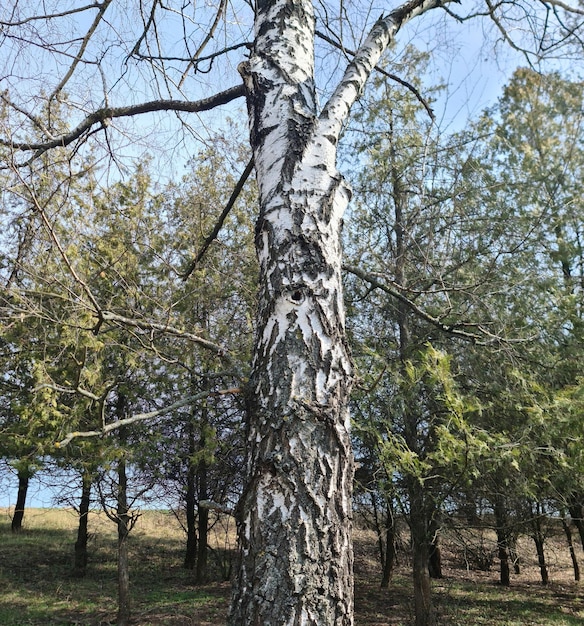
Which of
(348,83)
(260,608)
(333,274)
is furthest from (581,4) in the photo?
(260,608)

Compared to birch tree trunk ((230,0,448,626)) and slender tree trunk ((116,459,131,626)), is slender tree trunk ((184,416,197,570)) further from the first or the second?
birch tree trunk ((230,0,448,626))

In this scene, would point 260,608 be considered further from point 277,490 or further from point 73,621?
point 73,621

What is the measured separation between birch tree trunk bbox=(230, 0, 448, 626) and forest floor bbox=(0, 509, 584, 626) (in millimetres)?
5393

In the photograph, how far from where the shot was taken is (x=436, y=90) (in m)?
8.14

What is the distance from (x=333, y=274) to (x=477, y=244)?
5.51 meters

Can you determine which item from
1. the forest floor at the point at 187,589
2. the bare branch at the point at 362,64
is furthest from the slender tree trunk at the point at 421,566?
the bare branch at the point at 362,64

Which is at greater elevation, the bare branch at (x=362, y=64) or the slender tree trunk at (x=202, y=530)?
the bare branch at (x=362, y=64)

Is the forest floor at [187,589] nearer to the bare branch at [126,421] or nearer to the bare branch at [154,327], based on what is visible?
the bare branch at [154,327]

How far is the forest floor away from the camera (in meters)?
8.73

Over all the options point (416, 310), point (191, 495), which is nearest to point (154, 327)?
point (416, 310)

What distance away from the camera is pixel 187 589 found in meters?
11.0

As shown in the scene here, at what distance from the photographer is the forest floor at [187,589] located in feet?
28.6

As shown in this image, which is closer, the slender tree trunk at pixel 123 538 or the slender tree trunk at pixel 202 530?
the slender tree trunk at pixel 123 538

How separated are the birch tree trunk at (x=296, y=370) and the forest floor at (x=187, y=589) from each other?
539cm
